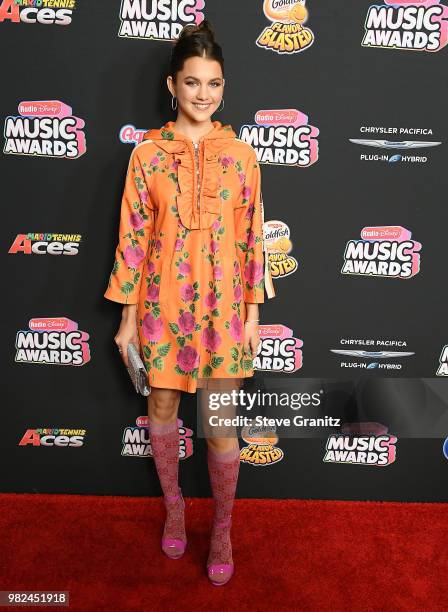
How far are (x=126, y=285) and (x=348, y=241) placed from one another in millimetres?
871

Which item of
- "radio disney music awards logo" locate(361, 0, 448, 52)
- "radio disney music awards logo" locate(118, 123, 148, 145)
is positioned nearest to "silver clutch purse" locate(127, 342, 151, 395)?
"radio disney music awards logo" locate(118, 123, 148, 145)

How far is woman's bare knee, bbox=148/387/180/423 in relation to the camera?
202 centimetres

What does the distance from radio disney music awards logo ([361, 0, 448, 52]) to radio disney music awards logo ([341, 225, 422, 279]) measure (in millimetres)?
644

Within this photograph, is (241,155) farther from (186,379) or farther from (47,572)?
(47,572)

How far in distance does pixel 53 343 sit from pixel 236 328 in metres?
0.86

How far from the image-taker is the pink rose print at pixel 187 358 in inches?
74.7

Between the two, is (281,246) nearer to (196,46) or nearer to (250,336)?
(250,336)

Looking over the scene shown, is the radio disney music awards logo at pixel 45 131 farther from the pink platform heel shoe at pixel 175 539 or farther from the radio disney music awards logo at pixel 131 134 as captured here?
the pink platform heel shoe at pixel 175 539

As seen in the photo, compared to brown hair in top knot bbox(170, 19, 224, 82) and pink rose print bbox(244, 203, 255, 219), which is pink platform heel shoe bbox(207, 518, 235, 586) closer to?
pink rose print bbox(244, 203, 255, 219)

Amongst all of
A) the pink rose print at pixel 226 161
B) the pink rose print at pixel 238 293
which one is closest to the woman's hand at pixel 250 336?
the pink rose print at pixel 238 293

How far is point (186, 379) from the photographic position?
193 centimetres

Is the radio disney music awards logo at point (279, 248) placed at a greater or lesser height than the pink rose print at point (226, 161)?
lesser

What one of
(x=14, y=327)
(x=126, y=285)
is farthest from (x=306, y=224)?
(x=14, y=327)

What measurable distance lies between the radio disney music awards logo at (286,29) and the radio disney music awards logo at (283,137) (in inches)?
8.4
